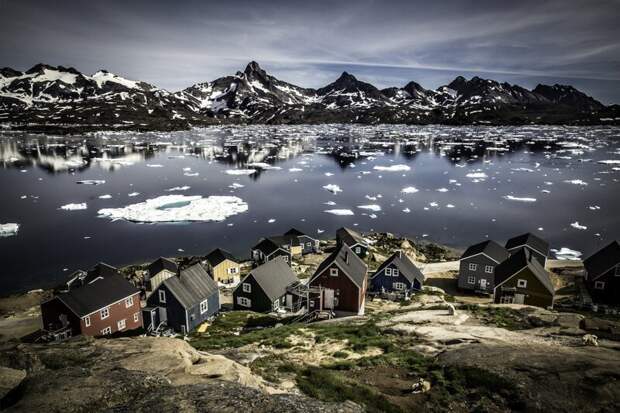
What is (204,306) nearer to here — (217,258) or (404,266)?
(217,258)

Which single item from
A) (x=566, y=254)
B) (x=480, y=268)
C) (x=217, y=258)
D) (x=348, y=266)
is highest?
(x=348, y=266)

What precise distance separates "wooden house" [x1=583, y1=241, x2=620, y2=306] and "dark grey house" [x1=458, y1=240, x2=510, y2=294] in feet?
26.6

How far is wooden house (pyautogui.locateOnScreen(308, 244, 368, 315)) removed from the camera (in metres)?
30.8

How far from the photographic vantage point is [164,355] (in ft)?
45.4

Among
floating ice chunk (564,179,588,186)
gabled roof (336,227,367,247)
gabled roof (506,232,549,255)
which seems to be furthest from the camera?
floating ice chunk (564,179,588,186)

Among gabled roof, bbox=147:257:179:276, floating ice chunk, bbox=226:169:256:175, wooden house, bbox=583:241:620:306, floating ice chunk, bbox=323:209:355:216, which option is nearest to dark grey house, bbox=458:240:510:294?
wooden house, bbox=583:241:620:306

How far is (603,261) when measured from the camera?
36.8m

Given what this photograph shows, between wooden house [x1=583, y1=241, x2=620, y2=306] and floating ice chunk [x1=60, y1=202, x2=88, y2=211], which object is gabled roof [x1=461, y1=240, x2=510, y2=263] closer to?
wooden house [x1=583, y1=241, x2=620, y2=306]

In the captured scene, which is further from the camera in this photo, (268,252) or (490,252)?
(268,252)

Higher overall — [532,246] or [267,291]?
[532,246]

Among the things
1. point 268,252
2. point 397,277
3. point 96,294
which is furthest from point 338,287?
point 96,294

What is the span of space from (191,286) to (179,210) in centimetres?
3718

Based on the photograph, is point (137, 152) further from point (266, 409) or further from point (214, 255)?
point (266, 409)

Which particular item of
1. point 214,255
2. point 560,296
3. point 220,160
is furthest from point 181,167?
point 560,296
